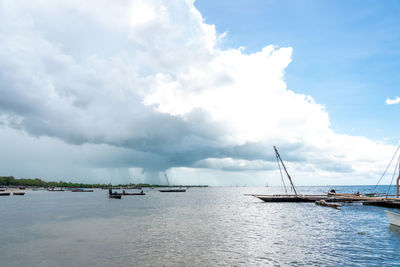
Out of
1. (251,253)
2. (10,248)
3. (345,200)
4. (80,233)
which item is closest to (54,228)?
(80,233)

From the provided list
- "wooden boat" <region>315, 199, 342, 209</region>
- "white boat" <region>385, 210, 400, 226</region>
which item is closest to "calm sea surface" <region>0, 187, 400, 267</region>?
"white boat" <region>385, 210, 400, 226</region>

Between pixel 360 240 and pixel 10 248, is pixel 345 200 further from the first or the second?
pixel 10 248

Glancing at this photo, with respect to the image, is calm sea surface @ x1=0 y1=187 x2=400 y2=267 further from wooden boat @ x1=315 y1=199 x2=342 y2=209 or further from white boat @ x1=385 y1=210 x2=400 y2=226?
wooden boat @ x1=315 y1=199 x2=342 y2=209

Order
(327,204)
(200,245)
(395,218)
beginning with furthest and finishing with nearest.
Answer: (327,204) < (395,218) < (200,245)

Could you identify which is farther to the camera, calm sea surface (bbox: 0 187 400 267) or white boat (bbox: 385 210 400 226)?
white boat (bbox: 385 210 400 226)

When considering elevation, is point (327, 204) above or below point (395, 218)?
below

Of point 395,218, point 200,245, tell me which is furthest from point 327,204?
point 200,245

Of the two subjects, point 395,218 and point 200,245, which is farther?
point 395,218

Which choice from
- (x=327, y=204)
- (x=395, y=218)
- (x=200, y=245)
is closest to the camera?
(x=200, y=245)

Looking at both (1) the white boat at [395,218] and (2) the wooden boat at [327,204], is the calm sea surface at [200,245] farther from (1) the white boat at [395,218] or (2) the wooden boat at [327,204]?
(2) the wooden boat at [327,204]

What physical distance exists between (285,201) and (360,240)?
50.0m

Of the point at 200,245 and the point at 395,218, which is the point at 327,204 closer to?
the point at 395,218

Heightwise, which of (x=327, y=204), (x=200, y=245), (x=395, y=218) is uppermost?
(x=395, y=218)

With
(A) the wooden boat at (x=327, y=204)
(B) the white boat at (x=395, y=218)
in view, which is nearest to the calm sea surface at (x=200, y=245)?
(B) the white boat at (x=395, y=218)
